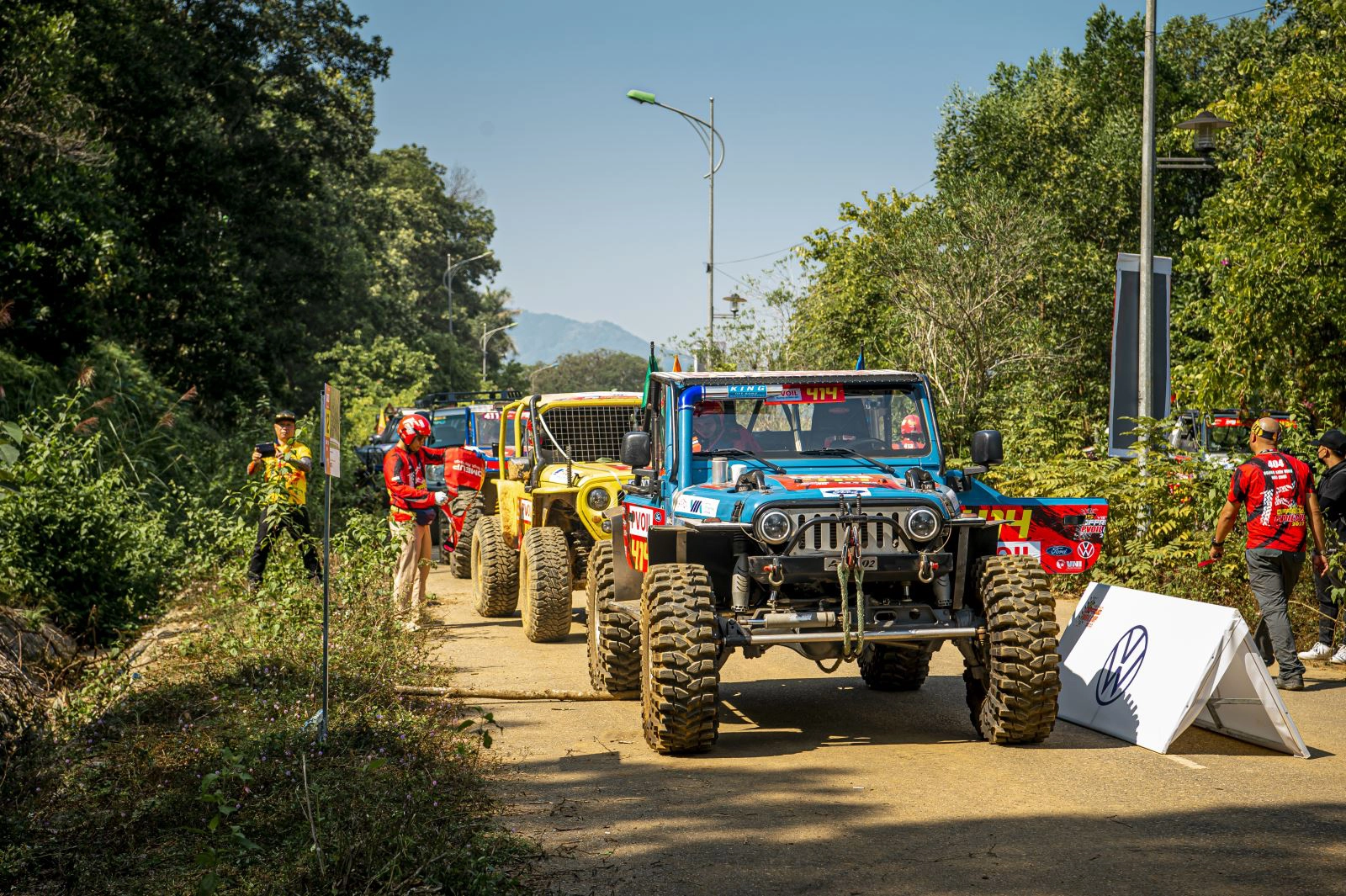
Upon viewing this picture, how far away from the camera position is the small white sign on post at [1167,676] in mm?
7504

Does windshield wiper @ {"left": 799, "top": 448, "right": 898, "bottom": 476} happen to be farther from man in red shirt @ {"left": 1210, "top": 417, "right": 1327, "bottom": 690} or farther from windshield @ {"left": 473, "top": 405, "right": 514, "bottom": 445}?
windshield @ {"left": 473, "top": 405, "right": 514, "bottom": 445}

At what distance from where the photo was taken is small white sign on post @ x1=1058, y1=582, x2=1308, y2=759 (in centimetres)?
750

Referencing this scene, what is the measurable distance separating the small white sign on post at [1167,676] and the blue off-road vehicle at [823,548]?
1.70 feet

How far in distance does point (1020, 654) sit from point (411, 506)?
259 inches

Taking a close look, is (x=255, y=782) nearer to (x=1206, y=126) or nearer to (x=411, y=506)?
(x=411, y=506)

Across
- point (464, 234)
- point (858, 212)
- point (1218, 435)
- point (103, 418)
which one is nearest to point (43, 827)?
point (103, 418)

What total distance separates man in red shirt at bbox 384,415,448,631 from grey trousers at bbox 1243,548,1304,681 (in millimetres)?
6912

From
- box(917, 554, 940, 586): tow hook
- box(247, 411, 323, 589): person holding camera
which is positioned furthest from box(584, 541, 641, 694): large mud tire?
box(247, 411, 323, 589): person holding camera

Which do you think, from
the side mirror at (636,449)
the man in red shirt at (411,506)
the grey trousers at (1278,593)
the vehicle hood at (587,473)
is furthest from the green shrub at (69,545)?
the grey trousers at (1278,593)

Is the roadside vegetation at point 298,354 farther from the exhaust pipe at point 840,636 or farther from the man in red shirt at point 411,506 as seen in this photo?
the exhaust pipe at point 840,636

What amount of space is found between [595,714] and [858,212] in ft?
80.9

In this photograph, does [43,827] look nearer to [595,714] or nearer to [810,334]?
[595,714]

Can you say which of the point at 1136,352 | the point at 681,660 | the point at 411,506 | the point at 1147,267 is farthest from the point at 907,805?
the point at 1147,267

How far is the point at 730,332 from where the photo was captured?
105 feet
